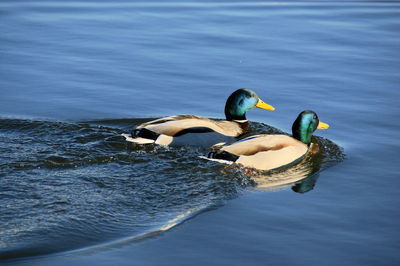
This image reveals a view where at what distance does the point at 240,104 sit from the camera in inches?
425

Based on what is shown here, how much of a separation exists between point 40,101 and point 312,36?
607 centimetres

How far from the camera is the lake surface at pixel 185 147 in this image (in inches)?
271

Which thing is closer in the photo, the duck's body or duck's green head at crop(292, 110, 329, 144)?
the duck's body

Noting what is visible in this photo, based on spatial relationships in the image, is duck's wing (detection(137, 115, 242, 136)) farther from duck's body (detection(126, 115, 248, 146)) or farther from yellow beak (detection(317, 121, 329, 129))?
yellow beak (detection(317, 121, 329, 129))

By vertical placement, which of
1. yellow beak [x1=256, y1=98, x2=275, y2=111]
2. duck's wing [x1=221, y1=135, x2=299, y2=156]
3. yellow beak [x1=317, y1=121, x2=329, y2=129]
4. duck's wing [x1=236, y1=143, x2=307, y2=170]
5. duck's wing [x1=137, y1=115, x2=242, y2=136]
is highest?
yellow beak [x1=256, y1=98, x2=275, y2=111]

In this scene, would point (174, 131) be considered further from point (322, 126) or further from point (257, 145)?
point (322, 126)

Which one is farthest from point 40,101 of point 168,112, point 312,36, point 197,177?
point 312,36

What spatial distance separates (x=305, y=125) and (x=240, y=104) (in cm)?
119

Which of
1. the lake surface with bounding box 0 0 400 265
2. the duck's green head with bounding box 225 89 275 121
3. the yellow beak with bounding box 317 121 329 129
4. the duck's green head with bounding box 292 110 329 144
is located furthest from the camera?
the duck's green head with bounding box 225 89 275 121

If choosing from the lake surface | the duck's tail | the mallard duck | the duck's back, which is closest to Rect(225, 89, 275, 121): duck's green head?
the lake surface

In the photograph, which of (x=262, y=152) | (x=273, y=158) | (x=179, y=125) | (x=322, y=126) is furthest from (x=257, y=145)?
(x=322, y=126)

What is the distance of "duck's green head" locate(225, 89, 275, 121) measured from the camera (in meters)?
10.8

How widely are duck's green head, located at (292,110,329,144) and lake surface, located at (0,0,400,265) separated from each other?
275 mm

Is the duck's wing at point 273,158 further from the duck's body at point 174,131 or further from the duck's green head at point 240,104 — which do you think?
the duck's green head at point 240,104
